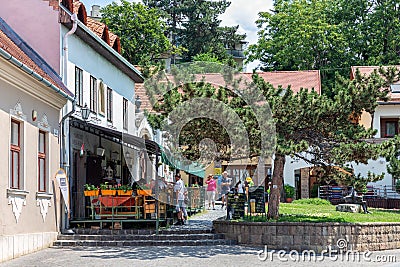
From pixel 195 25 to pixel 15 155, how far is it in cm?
5180

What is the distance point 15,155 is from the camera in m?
17.0

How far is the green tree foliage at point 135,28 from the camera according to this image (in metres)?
51.4

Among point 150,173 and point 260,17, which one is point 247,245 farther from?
point 260,17

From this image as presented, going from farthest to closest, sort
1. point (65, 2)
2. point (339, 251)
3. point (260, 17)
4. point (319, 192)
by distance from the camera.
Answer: point (260, 17) < point (319, 192) < point (65, 2) < point (339, 251)

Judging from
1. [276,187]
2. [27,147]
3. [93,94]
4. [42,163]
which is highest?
[93,94]

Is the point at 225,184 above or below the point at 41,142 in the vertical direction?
below

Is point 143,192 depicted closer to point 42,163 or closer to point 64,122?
point 64,122

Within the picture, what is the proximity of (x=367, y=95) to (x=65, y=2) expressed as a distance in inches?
384

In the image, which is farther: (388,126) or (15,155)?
(388,126)

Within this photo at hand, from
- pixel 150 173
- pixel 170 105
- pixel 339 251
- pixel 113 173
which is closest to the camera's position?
pixel 339 251

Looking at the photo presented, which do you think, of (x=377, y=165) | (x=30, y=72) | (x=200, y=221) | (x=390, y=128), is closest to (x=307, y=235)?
(x=200, y=221)

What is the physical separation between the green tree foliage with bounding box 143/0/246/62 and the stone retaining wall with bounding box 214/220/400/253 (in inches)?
1903

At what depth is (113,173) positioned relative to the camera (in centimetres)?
2781

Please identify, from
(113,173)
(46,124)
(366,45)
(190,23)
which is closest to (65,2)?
(46,124)
